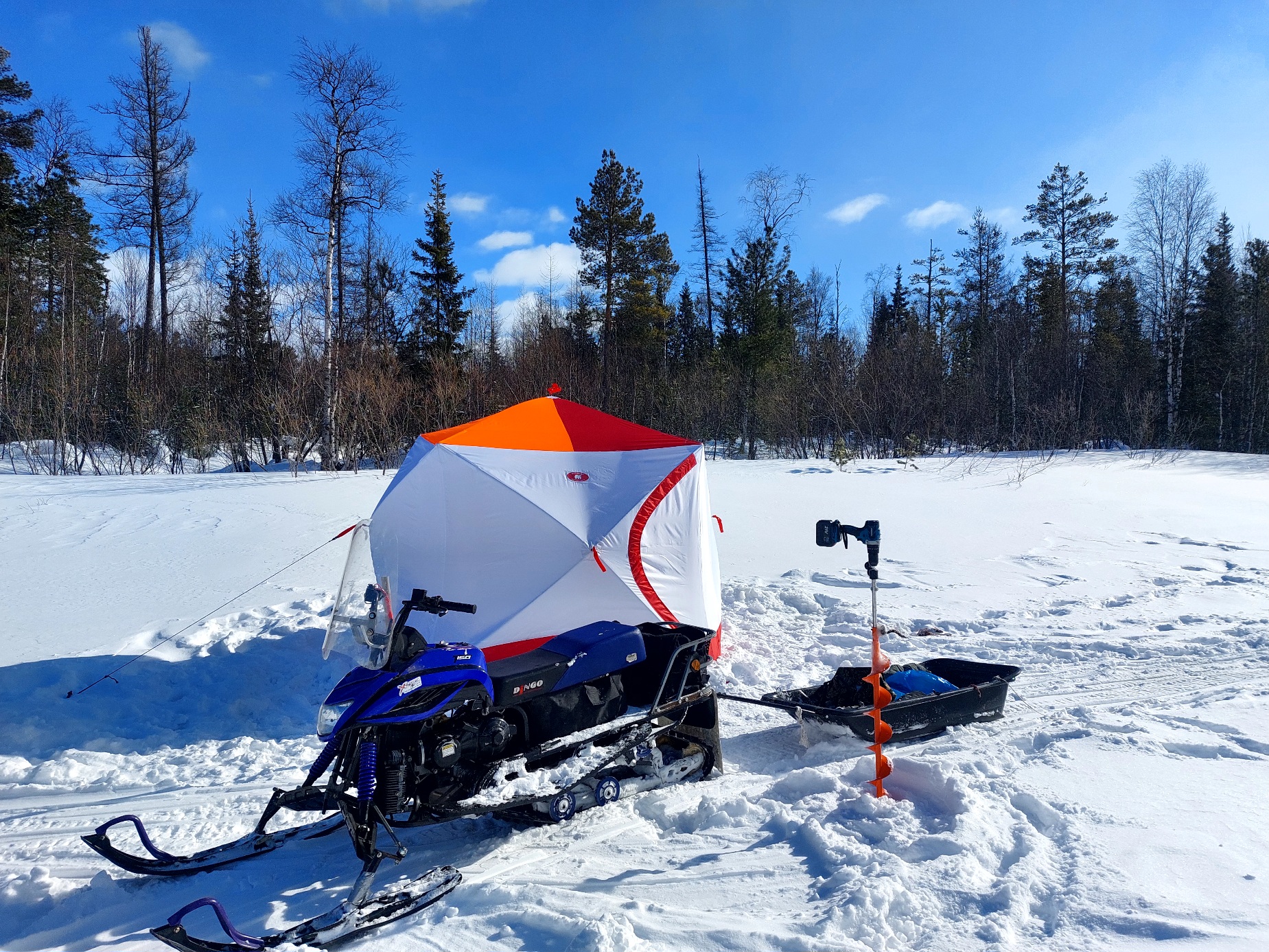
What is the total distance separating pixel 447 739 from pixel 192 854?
137 centimetres

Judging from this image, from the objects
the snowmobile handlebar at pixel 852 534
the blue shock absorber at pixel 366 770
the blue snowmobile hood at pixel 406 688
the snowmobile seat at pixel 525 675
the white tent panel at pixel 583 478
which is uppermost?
the white tent panel at pixel 583 478

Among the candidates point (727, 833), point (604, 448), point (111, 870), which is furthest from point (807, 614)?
point (111, 870)

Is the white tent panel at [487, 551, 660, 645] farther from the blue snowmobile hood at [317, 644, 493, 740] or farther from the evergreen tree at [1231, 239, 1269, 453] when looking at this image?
the evergreen tree at [1231, 239, 1269, 453]

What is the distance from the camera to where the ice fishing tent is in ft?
16.6

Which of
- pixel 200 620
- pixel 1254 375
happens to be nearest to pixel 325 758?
pixel 200 620

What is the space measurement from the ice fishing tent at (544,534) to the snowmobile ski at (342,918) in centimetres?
213

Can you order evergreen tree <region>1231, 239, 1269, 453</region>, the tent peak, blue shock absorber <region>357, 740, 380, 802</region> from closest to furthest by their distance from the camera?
blue shock absorber <region>357, 740, 380, 802</region>, the tent peak, evergreen tree <region>1231, 239, 1269, 453</region>

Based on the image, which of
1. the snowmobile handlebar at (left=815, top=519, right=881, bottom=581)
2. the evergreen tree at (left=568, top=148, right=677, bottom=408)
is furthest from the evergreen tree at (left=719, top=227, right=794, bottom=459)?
the snowmobile handlebar at (left=815, top=519, right=881, bottom=581)

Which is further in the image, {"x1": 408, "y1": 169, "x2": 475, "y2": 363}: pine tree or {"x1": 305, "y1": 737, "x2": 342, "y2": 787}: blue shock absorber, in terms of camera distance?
{"x1": 408, "y1": 169, "x2": 475, "y2": 363}: pine tree

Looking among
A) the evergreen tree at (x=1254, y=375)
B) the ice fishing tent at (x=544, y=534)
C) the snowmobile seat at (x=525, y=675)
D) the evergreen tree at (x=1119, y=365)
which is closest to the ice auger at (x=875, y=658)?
the snowmobile seat at (x=525, y=675)

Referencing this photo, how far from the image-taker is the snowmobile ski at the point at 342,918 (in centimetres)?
237

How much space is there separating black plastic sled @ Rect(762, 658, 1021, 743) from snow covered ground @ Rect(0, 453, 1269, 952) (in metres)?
0.11

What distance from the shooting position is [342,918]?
252 centimetres

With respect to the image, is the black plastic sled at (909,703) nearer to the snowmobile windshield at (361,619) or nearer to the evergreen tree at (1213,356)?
the snowmobile windshield at (361,619)
